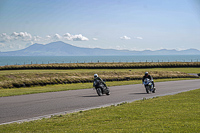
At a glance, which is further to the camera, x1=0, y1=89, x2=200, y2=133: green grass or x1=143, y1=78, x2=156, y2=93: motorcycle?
x1=143, y1=78, x2=156, y2=93: motorcycle

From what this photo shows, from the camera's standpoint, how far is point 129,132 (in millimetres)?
8617

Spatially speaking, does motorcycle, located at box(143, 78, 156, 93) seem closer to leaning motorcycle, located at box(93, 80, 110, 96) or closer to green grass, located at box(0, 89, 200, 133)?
leaning motorcycle, located at box(93, 80, 110, 96)

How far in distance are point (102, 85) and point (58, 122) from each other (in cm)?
1179

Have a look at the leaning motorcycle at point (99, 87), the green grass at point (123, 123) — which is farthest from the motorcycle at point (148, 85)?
the green grass at point (123, 123)

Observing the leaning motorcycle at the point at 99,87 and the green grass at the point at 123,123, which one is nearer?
the green grass at the point at 123,123

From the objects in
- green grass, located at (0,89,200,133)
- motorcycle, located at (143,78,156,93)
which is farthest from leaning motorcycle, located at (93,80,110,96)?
green grass, located at (0,89,200,133)

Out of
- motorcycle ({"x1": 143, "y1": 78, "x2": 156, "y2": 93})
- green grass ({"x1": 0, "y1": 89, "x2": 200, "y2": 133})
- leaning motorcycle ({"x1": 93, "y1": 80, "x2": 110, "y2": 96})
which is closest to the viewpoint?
green grass ({"x1": 0, "y1": 89, "x2": 200, "y2": 133})

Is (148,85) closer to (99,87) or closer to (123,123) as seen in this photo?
(99,87)

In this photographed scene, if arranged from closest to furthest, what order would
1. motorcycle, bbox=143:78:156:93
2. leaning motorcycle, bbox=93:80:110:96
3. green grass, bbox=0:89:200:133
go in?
green grass, bbox=0:89:200:133 → leaning motorcycle, bbox=93:80:110:96 → motorcycle, bbox=143:78:156:93

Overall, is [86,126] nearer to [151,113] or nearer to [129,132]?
[129,132]

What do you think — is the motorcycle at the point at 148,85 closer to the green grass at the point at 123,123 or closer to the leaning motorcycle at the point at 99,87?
the leaning motorcycle at the point at 99,87

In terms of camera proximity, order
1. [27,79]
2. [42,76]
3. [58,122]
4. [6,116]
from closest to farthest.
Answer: [58,122]
[6,116]
[27,79]
[42,76]

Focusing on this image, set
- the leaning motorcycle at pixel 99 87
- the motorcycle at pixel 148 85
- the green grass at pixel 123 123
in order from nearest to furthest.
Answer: the green grass at pixel 123 123, the leaning motorcycle at pixel 99 87, the motorcycle at pixel 148 85

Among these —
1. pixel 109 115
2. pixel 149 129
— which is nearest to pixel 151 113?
pixel 109 115
